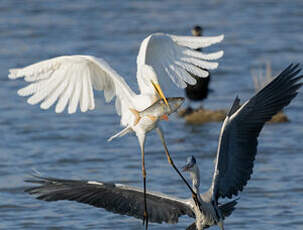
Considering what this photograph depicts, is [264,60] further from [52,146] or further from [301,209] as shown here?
[301,209]


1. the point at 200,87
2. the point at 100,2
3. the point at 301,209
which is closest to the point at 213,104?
the point at 200,87

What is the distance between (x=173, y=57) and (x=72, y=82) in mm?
966

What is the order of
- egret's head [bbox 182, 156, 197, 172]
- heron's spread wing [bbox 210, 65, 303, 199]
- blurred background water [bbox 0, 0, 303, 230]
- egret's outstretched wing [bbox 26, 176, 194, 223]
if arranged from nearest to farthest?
egret's outstretched wing [bbox 26, 176, 194, 223], egret's head [bbox 182, 156, 197, 172], heron's spread wing [bbox 210, 65, 303, 199], blurred background water [bbox 0, 0, 303, 230]

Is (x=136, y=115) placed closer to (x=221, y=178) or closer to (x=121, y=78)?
(x=121, y=78)

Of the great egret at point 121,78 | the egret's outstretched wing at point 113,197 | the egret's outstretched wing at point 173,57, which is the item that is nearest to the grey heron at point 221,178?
the egret's outstretched wing at point 113,197

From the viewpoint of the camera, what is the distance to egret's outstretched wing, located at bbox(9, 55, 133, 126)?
26.6 ft

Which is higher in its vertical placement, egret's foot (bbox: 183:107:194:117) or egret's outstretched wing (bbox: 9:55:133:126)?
egret's outstretched wing (bbox: 9:55:133:126)

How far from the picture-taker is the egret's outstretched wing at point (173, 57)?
7.93m

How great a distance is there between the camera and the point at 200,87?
12961 millimetres

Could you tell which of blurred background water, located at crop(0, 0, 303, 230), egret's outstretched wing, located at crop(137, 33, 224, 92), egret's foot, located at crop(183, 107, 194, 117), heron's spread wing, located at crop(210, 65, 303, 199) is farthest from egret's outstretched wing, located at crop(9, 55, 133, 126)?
egret's foot, located at crop(183, 107, 194, 117)

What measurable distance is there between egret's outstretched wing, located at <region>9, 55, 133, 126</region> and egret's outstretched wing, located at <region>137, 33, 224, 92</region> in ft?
0.97

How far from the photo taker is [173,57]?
810 centimetres

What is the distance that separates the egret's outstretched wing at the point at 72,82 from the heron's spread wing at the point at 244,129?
3.12ft

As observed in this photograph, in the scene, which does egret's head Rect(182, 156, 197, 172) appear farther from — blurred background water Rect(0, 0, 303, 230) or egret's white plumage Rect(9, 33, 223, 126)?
blurred background water Rect(0, 0, 303, 230)
